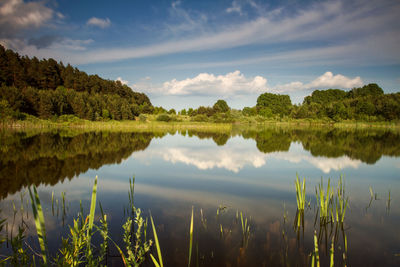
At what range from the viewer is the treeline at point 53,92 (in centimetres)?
4513

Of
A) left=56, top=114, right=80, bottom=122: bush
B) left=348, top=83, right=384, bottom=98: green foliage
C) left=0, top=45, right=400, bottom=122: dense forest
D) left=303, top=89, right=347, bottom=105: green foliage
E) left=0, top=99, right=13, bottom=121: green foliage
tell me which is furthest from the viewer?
left=303, top=89, right=347, bottom=105: green foliage

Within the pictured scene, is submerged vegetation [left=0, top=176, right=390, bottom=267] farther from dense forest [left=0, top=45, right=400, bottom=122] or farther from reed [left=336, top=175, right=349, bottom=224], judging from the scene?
dense forest [left=0, top=45, right=400, bottom=122]

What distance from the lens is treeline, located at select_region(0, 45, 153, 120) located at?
4513 cm

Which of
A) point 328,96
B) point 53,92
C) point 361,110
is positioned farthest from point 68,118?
point 328,96

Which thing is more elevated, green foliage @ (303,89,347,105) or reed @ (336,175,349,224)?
green foliage @ (303,89,347,105)

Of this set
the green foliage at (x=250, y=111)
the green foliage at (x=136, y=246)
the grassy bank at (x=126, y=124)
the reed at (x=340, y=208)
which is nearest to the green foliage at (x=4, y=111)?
the grassy bank at (x=126, y=124)

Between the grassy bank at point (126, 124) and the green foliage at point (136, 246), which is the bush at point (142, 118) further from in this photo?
the green foliage at point (136, 246)

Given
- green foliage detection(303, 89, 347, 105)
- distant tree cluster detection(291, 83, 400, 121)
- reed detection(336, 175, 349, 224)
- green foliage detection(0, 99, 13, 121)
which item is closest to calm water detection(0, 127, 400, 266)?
reed detection(336, 175, 349, 224)

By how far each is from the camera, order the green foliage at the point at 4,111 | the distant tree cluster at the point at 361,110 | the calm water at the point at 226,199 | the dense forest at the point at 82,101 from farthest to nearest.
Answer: the distant tree cluster at the point at 361,110 < the dense forest at the point at 82,101 < the green foliage at the point at 4,111 < the calm water at the point at 226,199

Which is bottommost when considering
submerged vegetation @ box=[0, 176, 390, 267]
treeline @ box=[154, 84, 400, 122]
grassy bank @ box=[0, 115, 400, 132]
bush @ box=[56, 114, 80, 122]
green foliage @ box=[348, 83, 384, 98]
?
submerged vegetation @ box=[0, 176, 390, 267]

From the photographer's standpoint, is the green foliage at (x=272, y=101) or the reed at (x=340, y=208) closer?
the reed at (x=340, y=208)

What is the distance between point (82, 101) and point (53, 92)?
674cm

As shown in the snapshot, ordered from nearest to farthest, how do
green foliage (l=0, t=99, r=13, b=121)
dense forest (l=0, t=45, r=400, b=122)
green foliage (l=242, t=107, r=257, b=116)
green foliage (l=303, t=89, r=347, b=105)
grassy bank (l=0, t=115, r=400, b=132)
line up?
green foliage (l=0, t=99, r=13, b=121) → grassy bank (l=0, t=115, r=400, b=132) → dense forest (l=0, t=45, r=400, b=122) → green foliage (l=242, t=107, r=257, b=116) → green foliage (l=303, t=89, r=347, b=105)

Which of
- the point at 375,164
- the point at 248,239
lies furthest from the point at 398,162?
the point at 248,239
